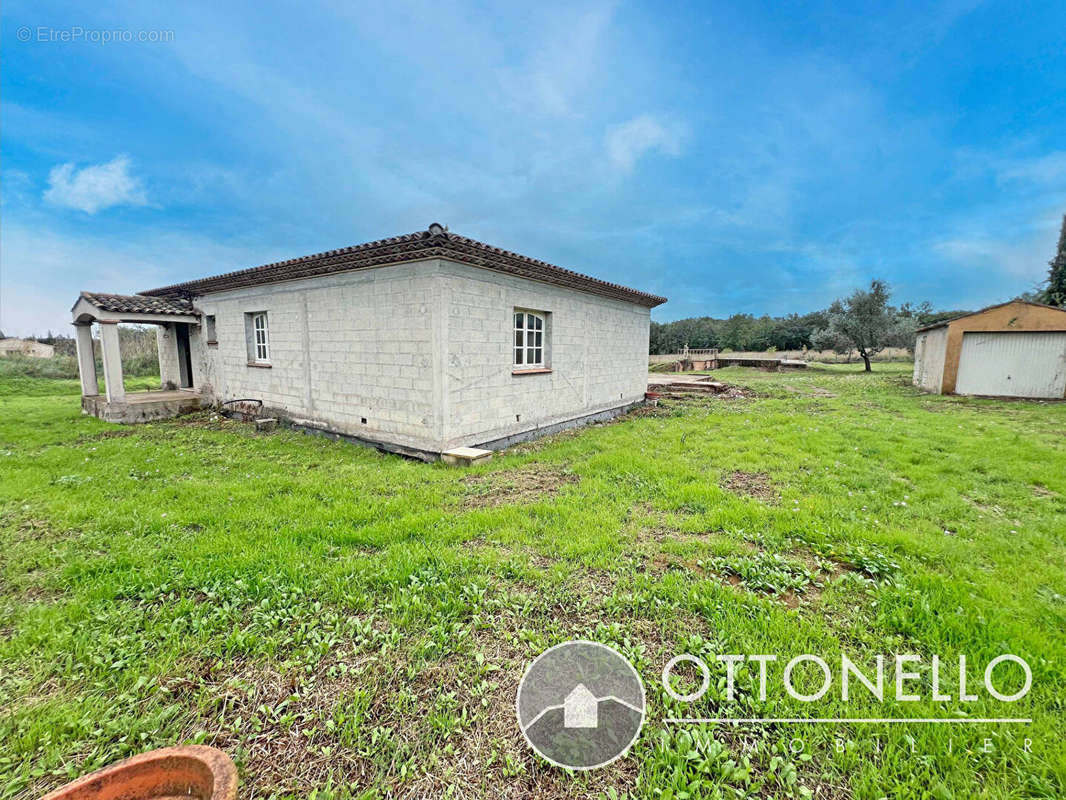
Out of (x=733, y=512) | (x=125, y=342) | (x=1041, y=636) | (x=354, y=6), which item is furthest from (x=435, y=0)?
(x=125, y=342)

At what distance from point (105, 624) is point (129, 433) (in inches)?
343

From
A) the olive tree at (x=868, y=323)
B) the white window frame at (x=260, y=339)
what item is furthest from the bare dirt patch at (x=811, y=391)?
the white window frame at (x=260, y=339)

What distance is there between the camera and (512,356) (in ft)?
25.7

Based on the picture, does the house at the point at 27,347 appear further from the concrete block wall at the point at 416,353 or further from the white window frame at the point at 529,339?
the white window frame at the point at 529,339

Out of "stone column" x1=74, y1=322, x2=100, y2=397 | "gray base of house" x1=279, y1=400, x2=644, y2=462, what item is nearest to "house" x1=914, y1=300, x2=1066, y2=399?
"gray base of house" x1=279, y1=400, x2=644, y2=462

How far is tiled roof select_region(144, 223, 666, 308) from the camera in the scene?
6.16 m

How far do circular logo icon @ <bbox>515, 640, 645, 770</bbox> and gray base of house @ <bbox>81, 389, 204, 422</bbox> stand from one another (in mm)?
12731

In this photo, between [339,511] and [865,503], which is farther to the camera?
[865,503]

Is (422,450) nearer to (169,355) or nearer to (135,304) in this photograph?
(135,304)

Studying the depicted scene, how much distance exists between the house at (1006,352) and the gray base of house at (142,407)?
24561mm

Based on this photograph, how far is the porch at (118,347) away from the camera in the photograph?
9852 millimetres

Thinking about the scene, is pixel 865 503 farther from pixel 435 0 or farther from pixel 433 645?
pixel 435 0

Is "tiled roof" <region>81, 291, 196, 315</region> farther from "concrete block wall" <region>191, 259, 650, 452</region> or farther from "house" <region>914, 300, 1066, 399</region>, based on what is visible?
"house" <region>914, 300, 1066, 399</region>

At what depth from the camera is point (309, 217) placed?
29125 mm
